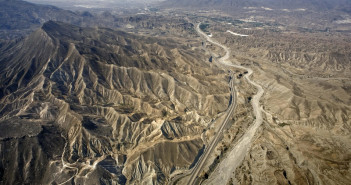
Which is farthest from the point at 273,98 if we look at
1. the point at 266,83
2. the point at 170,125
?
the point at 170,125

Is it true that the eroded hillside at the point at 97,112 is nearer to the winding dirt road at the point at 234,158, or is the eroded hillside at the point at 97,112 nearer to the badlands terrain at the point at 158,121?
the badlands terrain at the point at 158,121

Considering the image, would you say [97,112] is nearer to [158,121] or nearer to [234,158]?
[158,121]

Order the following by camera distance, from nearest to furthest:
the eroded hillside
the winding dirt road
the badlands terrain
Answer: the eroded hillside
the badlands terrain
the winding dirt road

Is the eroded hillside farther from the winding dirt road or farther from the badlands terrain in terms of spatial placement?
the winding dirt road

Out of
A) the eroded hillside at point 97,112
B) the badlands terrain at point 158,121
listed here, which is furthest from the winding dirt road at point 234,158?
the eroded hillside at point 97,112

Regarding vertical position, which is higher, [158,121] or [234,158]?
[158,121]

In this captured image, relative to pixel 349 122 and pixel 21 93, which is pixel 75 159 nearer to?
pixel 21 93

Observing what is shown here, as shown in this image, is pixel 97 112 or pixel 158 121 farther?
pixel 97 112

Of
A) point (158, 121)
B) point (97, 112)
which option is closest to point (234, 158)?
point (158, 121)

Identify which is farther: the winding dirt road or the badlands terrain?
the winding dirt road

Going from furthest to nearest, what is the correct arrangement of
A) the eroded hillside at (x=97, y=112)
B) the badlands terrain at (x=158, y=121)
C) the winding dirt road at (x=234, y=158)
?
the winding dirt road at (x=234, y=158)
the badlands terrain at (x=158, y=121)
the eroded hillside at (x=97, y=112)

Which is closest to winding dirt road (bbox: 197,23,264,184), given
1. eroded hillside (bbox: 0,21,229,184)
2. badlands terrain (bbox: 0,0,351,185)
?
badlands terrain (bbox: 0,0,351,185)
